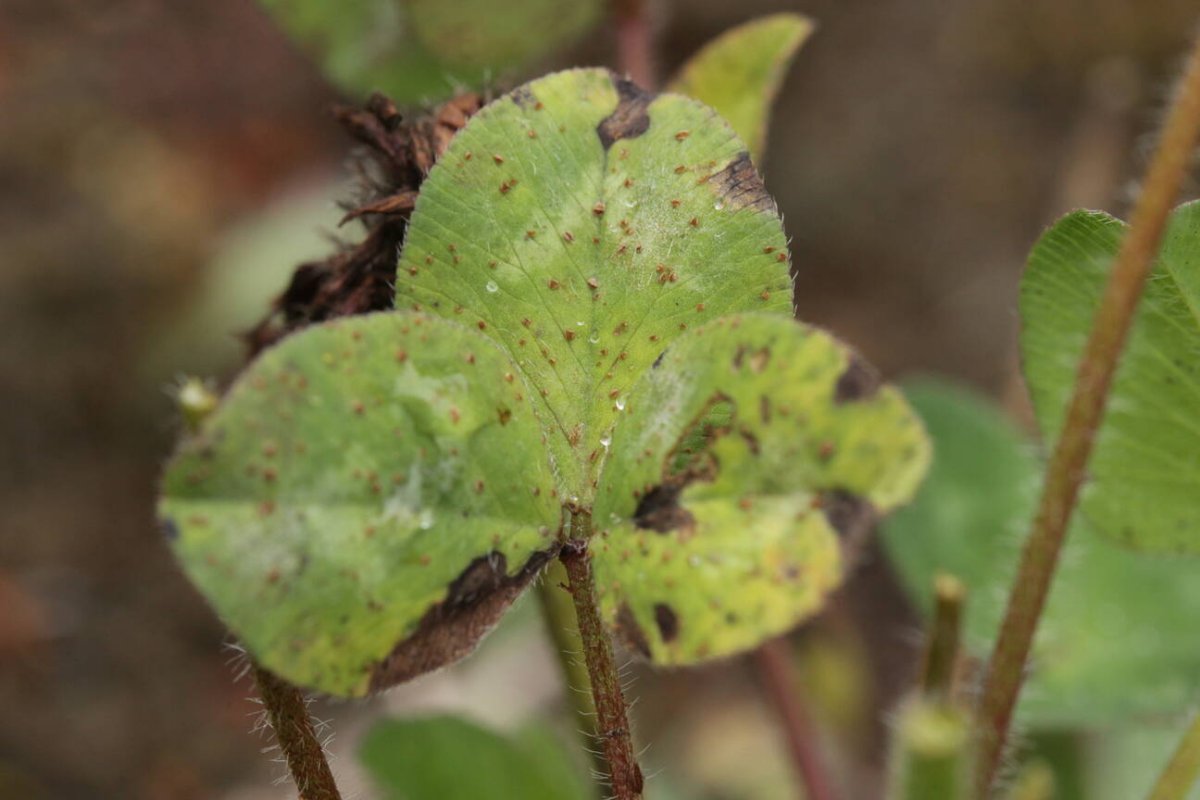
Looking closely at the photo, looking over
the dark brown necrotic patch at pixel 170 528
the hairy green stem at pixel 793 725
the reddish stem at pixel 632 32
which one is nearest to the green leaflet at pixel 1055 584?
the hairy green stem at pixel 793 725

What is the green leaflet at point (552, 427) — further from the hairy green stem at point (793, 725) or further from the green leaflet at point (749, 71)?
the hairy green stem at point (793, 725)

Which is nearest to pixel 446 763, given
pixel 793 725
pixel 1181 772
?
pixel 793 725

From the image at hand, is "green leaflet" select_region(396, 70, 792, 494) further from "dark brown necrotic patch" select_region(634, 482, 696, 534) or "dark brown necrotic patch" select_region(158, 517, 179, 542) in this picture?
"dark brown necrotic patch" select_region(158, 517, 179, 542)

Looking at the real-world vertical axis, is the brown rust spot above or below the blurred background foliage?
above

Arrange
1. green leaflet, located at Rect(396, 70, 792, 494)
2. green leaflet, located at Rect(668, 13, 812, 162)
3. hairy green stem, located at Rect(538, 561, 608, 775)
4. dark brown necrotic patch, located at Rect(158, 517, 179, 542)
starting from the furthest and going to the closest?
green leaflet, located at Rect(668, 13, 812, 162), hairy green stem, located at Rect(538, 561, 608, 775), green leaflet, located at Rect(396, 70, 792, 494), dark brown necrotic patch, located at Rect(158, 517, 179, 542)

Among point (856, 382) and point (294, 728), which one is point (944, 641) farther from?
point (294, 728)

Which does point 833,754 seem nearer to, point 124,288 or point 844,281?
point 844,281

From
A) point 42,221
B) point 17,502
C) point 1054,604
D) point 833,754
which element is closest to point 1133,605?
point 1054,604

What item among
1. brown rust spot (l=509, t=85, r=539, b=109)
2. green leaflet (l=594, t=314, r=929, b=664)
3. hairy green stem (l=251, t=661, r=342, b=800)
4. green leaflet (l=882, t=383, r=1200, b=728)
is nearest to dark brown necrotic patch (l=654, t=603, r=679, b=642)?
green leaflet (l=594, t=314, r=929, b=664)
